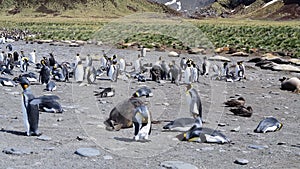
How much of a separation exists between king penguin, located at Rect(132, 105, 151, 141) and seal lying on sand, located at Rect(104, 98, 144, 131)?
15.6 inches

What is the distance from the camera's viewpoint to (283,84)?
12.9 m

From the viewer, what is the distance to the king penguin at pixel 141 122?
6.14m

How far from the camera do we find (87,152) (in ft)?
18.7

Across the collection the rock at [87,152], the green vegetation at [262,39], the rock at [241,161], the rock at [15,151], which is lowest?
the rock at [241,161]

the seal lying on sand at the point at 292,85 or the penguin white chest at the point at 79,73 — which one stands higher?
the penguin white chest at the point at 79,73

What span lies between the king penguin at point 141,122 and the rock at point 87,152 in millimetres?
737

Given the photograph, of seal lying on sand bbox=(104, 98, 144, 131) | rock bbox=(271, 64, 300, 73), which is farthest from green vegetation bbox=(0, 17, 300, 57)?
seal lying on sand bbox=(104, 98, 144, 131)

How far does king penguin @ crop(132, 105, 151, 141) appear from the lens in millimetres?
6141

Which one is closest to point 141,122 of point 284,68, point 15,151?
point 15,151

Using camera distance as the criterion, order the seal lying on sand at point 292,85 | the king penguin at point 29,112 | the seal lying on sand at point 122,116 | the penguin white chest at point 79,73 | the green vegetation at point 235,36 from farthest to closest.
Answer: the green vegetation at point 235,36 → the penguin white chest at point 79,73 → the seal lying on sand at point 292,85 → the seal lying on sand at point 122,116 → the king penguin at point 29,112

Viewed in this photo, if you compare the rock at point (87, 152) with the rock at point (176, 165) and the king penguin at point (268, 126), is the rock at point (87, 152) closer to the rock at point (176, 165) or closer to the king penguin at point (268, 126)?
the rock at point (176, 165)

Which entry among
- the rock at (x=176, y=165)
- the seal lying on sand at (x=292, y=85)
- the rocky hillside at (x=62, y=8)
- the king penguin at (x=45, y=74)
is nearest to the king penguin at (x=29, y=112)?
Result: the rock at (x=176, y=165)

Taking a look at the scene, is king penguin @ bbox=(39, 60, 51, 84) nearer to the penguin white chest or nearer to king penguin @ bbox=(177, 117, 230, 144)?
the penguin white chest

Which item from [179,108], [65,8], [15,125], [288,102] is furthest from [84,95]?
[65,8]
